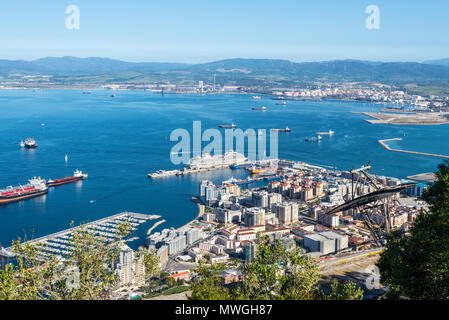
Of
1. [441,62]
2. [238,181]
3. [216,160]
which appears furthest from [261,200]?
[441,62]

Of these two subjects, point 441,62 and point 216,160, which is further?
point 441,62

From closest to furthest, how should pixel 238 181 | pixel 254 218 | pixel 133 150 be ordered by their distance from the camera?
pixel 254 218
pixel 238 181
pixel 133 150

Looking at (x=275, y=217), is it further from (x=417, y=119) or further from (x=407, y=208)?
(x=417, y=119)

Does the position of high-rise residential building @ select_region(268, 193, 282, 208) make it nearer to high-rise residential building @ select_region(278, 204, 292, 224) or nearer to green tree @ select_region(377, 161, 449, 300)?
high-rise residential building @ select_region(278, 204, 292, 224)

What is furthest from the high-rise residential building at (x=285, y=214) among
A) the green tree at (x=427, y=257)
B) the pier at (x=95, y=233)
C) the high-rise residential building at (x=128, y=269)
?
the green tree at (x=427, y=257)

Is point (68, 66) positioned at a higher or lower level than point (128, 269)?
higher

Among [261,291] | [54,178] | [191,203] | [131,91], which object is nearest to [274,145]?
[191,203]

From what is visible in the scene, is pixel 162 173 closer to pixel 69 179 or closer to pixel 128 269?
pixel 69 179
